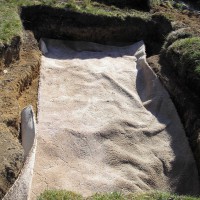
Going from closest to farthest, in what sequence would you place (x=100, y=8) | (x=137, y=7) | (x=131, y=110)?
(x=131, y=110)
(x=100, y=8)
(x=137, y=7)

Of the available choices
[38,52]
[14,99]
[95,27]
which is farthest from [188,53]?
[14,99]

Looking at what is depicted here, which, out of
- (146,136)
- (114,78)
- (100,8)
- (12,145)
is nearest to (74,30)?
(100,8)

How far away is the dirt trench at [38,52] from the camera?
23.9 ft

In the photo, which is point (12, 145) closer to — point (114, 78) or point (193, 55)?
point (114, 78)

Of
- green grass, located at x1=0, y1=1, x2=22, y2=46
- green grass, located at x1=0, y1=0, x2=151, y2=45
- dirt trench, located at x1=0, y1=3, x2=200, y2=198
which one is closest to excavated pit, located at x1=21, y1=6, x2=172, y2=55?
dirt trench, located at x1=0, y1=3, x2=200, y2=198

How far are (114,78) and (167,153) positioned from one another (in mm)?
2787

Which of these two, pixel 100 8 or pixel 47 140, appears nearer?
pixel 47 140

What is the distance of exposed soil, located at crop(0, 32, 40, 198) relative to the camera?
6.54 metres

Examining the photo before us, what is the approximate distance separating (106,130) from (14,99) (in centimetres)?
203

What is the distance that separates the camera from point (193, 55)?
32.1 ft

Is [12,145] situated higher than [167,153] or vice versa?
[12,145]

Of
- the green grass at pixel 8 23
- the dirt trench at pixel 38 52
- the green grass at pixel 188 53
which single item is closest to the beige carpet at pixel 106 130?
the dirt trench at pixel 38 52

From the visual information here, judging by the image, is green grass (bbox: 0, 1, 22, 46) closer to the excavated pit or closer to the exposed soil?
the exposed soil

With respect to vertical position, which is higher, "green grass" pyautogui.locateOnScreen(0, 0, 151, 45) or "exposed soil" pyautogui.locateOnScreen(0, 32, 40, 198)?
"green grass" pyautogui.locateOnScreen(0, 0, 151, 45)
